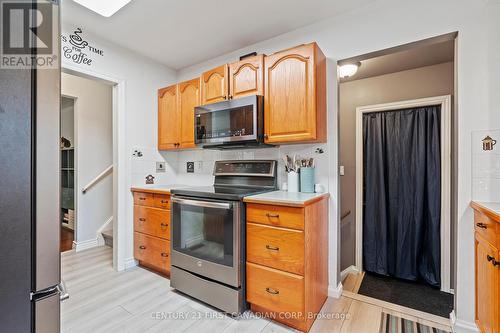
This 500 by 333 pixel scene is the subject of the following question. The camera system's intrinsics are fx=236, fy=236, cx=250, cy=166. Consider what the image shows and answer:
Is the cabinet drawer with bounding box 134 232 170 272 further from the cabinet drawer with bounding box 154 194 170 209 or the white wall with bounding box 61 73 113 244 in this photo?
the white wall with bounding box 61 73 113 244

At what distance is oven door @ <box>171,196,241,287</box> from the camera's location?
1.80m

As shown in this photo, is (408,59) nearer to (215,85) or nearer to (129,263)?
(215,85)

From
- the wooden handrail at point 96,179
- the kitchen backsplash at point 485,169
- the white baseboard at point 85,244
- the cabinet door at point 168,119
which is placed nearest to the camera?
the kitchen backsplash at point 485,169

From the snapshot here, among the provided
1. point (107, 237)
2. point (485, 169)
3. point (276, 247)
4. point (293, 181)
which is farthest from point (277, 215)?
point (107, 237)

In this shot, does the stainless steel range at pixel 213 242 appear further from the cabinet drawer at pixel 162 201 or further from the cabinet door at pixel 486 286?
the cabinet door at pixel 486 286

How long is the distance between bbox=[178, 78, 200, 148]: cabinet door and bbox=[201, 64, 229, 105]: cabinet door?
0.35 ft

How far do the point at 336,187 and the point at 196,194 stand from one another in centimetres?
122

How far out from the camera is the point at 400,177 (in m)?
2.79

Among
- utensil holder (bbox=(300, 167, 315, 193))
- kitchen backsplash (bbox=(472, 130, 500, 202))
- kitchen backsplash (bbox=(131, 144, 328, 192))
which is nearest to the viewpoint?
kitchen backsplash (bbox=(472, 130, 500, 202))

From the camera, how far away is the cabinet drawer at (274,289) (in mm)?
1605

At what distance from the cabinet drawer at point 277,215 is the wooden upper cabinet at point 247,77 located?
1.03 meters

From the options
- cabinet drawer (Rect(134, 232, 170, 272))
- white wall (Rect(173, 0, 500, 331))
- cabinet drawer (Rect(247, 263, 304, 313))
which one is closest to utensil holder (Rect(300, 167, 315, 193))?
cabinet drawer (Rect(247, 263, 304, 313))

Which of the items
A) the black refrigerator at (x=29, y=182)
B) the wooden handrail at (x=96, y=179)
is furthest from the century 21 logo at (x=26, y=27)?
the wooden handrail at (x=96, y=179)

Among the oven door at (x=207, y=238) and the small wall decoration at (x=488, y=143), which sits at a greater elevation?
the small wall decoration at (x=488, y=143)
